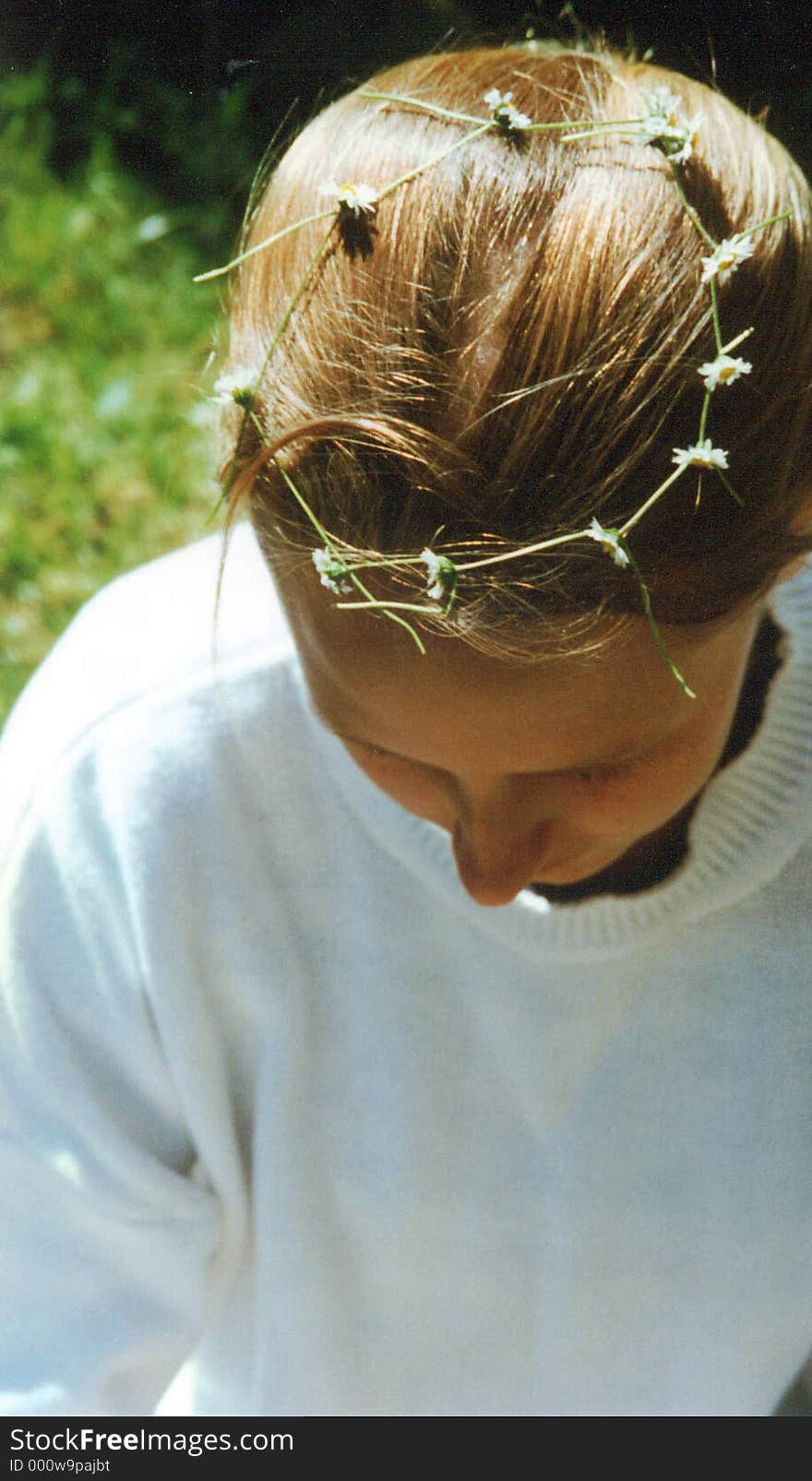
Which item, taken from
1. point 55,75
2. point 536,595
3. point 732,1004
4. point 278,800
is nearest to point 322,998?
point 278,800

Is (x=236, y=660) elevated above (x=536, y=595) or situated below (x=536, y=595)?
below

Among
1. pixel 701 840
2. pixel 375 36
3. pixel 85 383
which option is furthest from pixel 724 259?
pixel 85 383

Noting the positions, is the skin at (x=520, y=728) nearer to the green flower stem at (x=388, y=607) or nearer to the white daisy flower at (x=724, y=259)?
the green flower stem at (x=388, y=607)

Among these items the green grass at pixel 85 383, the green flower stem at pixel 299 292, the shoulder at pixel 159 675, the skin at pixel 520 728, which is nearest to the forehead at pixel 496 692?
the skin at pixel 520 728

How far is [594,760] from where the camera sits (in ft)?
2.47

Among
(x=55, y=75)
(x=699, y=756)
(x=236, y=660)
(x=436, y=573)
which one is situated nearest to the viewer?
(x=436, y=573)

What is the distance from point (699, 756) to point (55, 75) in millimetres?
1670

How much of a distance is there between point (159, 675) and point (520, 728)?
1.10 ft

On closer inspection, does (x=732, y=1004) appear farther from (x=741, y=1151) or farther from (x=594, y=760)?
(x=594, y=760)

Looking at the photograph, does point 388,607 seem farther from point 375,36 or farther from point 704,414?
point 375,36

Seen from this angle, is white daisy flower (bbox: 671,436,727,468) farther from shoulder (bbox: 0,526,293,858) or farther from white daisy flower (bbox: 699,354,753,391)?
shoulder (bbox: 0,526,293,858)

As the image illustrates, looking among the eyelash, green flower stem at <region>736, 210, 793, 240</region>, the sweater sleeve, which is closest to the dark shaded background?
green flower stem at <region>736, 210, 793, 240</region>

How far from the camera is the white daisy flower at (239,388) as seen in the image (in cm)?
74

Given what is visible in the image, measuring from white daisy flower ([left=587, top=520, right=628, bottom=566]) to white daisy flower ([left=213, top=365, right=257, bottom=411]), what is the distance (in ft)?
0.59
